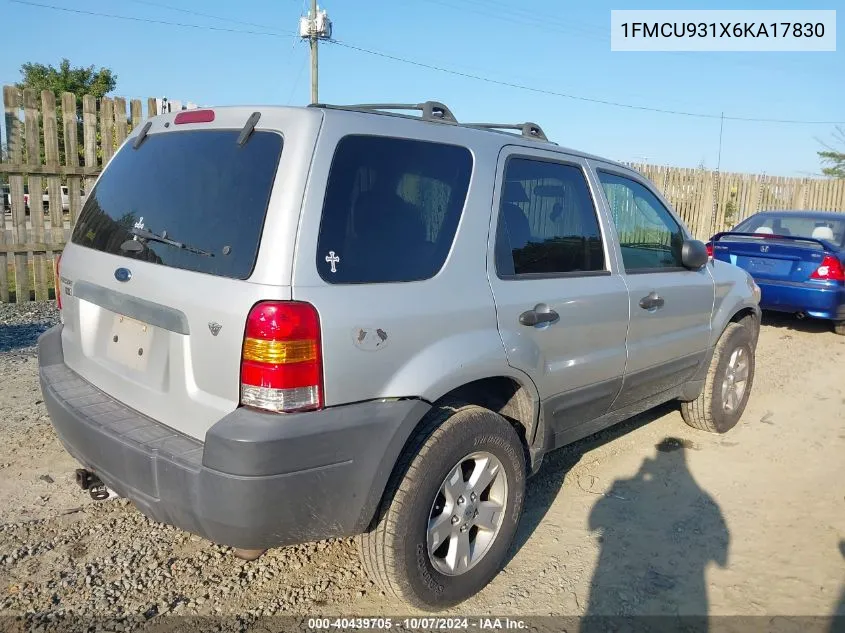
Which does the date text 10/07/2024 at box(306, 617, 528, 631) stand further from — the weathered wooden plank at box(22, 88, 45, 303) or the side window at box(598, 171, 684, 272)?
the weathered wooden plank at box(22, 88, 45, 303)

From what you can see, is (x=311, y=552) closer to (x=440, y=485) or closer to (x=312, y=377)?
(x=440, y=485)

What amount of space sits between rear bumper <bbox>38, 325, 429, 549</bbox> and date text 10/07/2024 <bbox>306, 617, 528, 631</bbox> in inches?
20.8

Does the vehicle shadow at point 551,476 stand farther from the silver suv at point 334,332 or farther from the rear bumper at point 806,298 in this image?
the rear bumper at point 806,298

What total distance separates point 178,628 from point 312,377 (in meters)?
1.20

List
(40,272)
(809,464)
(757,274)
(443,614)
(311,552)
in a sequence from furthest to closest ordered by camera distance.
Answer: (757,274)
(40,272)
(809,464)
(311,552)
(443,614)

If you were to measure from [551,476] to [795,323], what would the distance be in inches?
263

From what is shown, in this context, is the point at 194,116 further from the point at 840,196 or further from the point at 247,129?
the point at 840,196

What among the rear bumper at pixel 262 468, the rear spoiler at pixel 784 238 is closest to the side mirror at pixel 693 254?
the rear bumper at pixel 262 468

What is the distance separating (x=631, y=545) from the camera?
3301 millimetres

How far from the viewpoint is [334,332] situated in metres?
2.19

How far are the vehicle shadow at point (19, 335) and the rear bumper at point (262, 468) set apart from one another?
405 centimetres

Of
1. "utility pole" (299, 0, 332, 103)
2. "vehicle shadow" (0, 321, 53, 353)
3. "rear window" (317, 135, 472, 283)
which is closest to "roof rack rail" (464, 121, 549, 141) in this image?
"rear window" (317, 135, 472, 283)

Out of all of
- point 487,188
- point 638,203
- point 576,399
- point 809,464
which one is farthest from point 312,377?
point 809,464

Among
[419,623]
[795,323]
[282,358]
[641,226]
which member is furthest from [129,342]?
[795,323]
